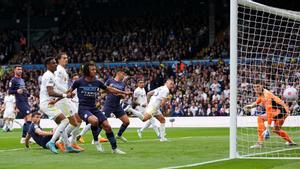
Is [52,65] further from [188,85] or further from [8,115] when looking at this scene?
[188,85]

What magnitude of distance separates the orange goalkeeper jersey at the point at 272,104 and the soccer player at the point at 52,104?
5.40 meters

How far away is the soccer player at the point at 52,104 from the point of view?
54.3 feet

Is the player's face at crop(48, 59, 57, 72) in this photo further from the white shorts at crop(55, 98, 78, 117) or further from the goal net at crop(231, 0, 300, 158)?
the goal net at crop(231, 0, 300, 158)

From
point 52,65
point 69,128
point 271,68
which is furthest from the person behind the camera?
point 271,68

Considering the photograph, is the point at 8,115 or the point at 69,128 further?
the point at 8,115

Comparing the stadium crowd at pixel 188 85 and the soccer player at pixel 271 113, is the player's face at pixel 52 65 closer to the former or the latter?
the soccer player at pixel 271 113

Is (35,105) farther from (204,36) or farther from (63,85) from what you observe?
(63,85)

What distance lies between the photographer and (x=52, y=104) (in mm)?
16625

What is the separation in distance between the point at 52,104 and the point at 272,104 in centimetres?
630

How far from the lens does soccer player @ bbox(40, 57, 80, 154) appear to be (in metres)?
16.6

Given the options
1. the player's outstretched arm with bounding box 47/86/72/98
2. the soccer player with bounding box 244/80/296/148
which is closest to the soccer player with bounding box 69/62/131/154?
the player's outstretched arm with bounding box 47/86/72/98

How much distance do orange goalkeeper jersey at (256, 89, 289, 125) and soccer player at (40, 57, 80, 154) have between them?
5.40 metres

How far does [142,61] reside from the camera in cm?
4519

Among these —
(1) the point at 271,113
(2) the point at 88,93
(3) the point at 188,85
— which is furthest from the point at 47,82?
(3) the point at 188,85
